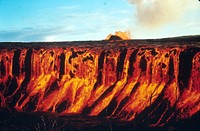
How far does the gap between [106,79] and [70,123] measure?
1419 millimetres

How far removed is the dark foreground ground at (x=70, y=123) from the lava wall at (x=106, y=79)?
0.15m

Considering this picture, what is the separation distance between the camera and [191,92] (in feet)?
24.1

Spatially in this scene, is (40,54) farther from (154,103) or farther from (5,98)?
(154,103)

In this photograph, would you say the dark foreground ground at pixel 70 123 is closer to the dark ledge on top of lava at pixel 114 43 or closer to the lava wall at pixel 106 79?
the lava wall at pixel 106 79

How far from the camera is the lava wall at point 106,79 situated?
24.4 feet

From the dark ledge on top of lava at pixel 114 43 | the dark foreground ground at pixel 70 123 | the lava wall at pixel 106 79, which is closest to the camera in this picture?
the dark foreground ground at pixel 70 123

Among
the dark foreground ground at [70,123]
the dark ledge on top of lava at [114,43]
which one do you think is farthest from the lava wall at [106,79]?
the dark foreground ground at [70,123]

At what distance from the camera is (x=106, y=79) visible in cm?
824

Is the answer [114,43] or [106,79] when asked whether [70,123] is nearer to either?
[106,79]

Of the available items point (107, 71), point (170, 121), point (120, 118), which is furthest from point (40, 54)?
point (170, 121)

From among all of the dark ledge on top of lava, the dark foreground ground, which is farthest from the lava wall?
the dark foreground ground

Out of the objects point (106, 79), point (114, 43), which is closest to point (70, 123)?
Result: point (106, 79)

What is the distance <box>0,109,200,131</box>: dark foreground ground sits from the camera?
7176 mm

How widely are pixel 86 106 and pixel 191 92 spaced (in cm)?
257
